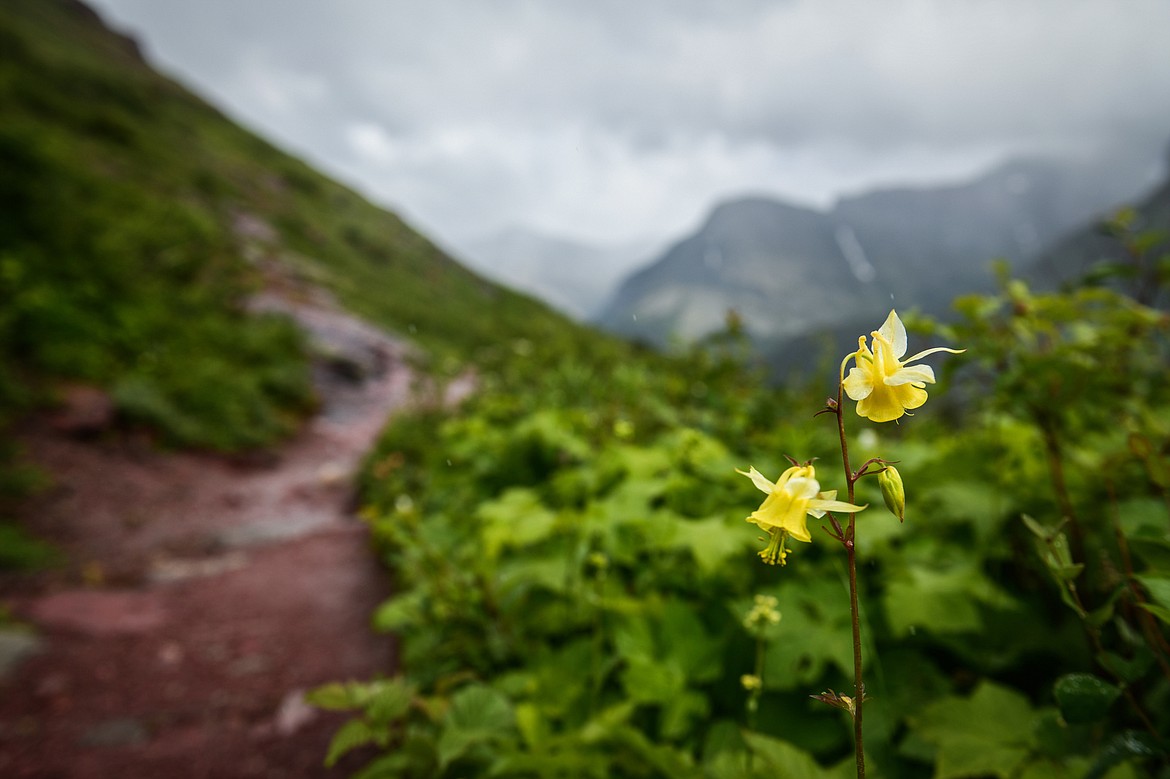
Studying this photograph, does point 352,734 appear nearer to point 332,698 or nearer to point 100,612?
point 332,698

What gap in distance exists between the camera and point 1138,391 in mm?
2178

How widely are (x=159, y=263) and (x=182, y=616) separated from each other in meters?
10.5

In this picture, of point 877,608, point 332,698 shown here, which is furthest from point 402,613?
point 877,608

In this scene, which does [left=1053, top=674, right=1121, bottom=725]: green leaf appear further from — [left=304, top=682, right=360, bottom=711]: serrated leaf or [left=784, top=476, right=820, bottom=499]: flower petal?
[left=304, top=682, right=360, bottom=711]: serrated leaf

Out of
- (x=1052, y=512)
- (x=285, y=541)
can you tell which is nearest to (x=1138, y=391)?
(x=1052, y=512)

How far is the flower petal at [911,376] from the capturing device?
651 mm

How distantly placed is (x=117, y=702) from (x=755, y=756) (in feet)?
13.1

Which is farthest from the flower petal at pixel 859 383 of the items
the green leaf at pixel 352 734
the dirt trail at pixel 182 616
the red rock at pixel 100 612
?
the red rock at pixel 100 612

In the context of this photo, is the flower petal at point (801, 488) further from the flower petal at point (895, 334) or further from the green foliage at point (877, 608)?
the green foliage at point (877, 608)

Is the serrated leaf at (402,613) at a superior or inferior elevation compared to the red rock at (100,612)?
superior

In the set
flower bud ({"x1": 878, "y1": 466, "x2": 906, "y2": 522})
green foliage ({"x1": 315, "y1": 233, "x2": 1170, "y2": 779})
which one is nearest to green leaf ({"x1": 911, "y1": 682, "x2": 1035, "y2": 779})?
green foliage ({"x1": 315, "y1": 233, "x2": 1170, "y2": 779})

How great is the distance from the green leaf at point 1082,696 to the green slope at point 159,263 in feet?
11.8

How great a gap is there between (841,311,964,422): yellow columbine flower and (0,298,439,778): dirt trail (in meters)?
3.18

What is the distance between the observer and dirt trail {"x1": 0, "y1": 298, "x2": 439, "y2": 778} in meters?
2.89
